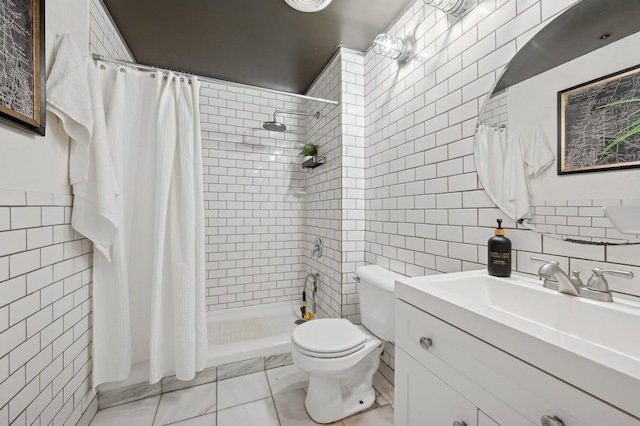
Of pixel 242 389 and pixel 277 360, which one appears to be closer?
pixel 242 389

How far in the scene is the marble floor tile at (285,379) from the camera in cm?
169

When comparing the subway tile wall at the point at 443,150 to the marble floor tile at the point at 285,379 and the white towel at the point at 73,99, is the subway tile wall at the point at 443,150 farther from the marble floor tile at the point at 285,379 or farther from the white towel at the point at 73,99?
the white towel at the point at 73,99

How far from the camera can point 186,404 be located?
1545mm

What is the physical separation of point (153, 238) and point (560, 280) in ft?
6.46

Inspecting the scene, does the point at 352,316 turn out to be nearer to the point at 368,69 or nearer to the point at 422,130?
the point at 422,130

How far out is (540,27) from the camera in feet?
3.09

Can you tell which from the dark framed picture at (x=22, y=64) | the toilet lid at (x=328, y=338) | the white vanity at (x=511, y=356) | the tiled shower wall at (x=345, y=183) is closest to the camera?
the white vanity at (x=511, y=356)

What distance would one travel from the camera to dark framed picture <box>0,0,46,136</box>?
0.82 metres

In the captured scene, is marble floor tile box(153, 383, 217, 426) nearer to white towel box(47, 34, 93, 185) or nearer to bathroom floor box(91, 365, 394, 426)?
bathroom floor box(91, 365, 394, 426)

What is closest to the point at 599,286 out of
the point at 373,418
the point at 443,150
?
the point at 443,150

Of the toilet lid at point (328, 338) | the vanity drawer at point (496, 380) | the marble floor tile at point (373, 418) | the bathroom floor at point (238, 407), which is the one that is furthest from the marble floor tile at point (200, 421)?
the vanity drawer at point (496, 380)

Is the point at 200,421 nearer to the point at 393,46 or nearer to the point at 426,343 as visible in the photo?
the point at 426,343

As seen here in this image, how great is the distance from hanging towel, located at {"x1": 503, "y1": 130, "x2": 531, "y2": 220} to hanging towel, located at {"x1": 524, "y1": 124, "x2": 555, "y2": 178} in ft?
0.07

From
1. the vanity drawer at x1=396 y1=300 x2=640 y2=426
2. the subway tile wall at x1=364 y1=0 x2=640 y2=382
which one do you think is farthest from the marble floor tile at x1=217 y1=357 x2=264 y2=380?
the vanity drawer at x1=396 y1=300 x2=640 y2=426
